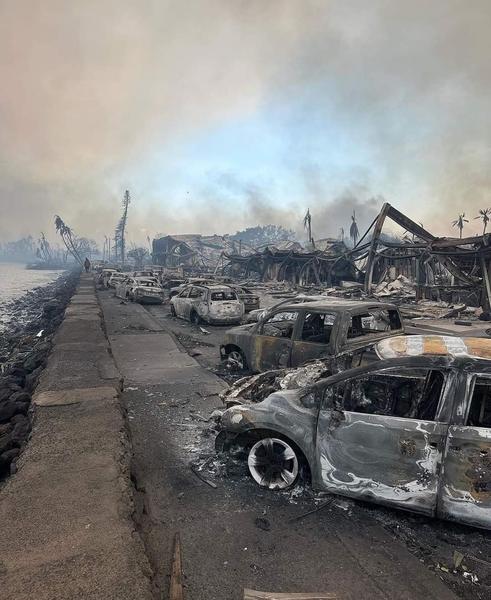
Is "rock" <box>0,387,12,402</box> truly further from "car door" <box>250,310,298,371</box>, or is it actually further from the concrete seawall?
"car door" <box>250,310,298,371</box>

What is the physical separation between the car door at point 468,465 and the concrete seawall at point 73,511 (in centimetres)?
251

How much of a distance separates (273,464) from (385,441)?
1.26m

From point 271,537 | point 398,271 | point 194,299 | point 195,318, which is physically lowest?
point 271,537

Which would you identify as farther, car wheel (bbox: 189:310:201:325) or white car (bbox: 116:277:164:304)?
white car (bbox: 116:277:164:304)

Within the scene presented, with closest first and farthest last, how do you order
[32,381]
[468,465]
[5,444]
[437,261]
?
[468,465], [5,444], [32,381], [437,261]

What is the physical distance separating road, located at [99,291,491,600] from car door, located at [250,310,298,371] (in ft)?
6.40

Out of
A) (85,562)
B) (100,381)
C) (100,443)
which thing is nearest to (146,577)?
(85,562)

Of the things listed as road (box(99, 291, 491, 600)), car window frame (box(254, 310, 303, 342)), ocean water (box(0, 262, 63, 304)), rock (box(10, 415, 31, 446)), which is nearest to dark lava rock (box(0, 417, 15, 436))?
rock (box(10, 415, 31, 446))

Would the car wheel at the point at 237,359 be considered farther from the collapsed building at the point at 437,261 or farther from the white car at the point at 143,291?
the white car at the point at 143,291

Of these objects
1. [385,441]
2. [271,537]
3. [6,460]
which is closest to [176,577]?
[271,537]

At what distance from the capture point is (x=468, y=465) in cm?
327

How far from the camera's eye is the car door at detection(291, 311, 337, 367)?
6215mm

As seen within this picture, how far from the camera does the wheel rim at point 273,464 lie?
412 cm

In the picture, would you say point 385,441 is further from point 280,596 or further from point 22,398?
point 22,398
